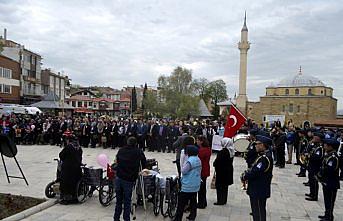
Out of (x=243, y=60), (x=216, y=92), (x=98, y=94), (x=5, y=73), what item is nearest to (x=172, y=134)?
(x=5, y=73)

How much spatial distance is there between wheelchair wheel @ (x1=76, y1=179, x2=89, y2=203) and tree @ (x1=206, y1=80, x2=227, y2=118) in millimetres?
82339

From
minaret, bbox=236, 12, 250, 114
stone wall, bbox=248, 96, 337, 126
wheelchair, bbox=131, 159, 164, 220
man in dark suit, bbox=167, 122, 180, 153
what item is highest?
minaret, bbox=236, 12, 250, 114

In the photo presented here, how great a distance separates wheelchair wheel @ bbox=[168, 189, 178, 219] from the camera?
747cm

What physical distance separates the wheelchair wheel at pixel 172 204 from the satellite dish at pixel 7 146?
536cm

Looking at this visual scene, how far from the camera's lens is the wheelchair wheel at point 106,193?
8234 millimetres

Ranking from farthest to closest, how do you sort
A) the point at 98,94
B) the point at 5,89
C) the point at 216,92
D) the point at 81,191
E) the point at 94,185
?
the point at 98,94 < the point at 216,92 < the point at 5,89 < the point at 81,191 < the point at 94,185

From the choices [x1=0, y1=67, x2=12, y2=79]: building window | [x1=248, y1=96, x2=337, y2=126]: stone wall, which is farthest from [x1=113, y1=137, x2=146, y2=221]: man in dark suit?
[x1=248, y1=96, x2=337, y2=126]: stone wall

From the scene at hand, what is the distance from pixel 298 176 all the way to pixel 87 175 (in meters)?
8.78

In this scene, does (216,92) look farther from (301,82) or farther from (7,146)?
(7,146)

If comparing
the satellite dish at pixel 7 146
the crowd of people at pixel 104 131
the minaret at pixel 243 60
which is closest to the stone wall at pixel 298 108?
the minaret at pixel 243 60

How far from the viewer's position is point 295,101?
248 ft

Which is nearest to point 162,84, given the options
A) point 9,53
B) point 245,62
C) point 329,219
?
point 245,62

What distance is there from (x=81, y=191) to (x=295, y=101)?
73.4m

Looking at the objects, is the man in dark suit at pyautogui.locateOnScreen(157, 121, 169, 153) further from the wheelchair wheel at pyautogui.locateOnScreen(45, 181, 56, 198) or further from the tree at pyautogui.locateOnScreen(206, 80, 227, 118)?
the tree at pyautogui.locateOnScreen(206, 80, 227, 118)
